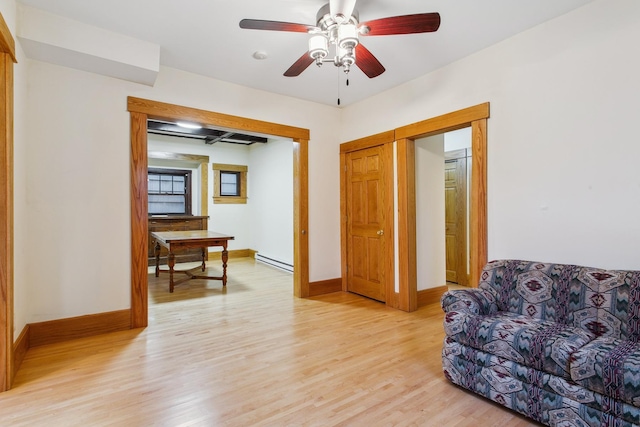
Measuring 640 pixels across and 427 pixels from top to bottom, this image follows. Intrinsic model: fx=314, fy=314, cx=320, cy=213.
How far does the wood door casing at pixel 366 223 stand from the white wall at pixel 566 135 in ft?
4.60

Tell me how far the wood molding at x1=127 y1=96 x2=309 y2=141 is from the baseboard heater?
275 cm

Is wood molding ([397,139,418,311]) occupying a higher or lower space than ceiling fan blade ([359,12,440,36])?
lower

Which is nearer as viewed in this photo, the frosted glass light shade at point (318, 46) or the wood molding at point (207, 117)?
the frosted glass light shade at point (318, 46)

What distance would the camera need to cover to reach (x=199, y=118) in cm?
360

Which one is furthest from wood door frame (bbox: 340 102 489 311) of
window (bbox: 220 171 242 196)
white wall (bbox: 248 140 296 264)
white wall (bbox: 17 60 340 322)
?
window (bbox: 220 171 242 196)

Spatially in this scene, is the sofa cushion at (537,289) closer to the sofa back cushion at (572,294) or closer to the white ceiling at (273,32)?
the sofa back cushion at (572,294)

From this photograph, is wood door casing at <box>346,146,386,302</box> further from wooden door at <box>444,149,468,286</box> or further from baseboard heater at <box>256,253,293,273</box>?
baseboard heater at <box>256,253,293,273</box>

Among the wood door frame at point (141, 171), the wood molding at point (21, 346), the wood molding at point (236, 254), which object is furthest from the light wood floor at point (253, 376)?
the wood molding at point (236, 254)

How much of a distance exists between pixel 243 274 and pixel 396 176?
3.51m

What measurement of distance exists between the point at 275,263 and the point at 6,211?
190 inches

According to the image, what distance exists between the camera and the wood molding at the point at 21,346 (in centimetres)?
236

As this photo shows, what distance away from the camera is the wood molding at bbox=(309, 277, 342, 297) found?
14.7 ft

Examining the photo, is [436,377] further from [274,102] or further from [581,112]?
[274,102]

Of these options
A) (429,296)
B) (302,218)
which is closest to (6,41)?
(302,218)
